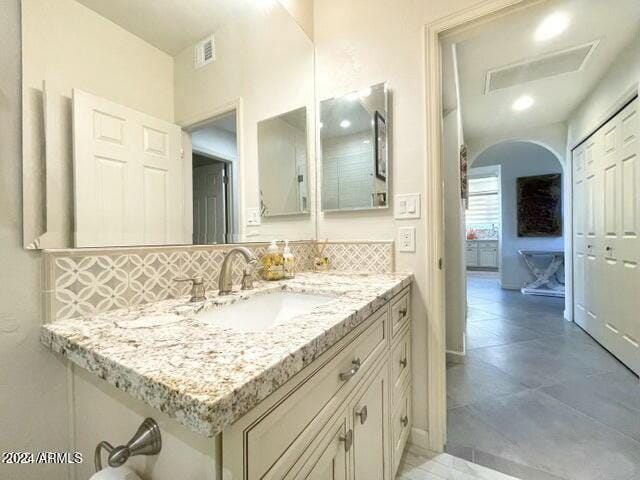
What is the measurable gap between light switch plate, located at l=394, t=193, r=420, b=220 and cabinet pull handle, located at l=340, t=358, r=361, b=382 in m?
0.85

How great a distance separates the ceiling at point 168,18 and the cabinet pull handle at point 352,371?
109 cm

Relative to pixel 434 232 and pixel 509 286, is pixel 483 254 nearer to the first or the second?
pixel 509 286

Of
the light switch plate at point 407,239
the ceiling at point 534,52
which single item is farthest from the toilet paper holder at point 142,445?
the ceiling at point 534,52

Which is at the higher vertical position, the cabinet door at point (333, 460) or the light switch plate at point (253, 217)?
the light switch plate at point (253, 217)

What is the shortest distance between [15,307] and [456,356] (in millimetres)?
2681

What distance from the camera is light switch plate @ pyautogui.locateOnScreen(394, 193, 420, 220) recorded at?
1.37m

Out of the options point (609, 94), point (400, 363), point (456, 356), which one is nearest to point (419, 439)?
point (400, 363)

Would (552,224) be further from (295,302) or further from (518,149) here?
(295,302)

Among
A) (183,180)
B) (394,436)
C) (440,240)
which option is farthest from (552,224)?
(183,180)

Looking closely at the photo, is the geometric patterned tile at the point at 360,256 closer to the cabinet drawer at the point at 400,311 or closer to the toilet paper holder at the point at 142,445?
the cabinet drawer at the point at 400,311

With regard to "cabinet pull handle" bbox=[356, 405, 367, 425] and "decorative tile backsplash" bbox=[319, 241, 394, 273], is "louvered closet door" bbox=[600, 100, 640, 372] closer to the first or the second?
"decorative tile backsplash" bbox=[319, 241, 394, 273]

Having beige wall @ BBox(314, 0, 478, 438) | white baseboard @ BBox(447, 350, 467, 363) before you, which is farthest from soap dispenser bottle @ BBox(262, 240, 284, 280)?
white baseboard @ BBox(447, 350, 467, 363)

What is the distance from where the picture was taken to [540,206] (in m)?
5.05

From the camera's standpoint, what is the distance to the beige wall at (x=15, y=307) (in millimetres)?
607
